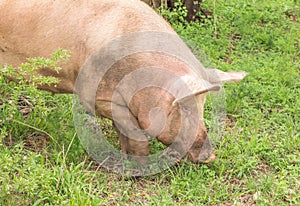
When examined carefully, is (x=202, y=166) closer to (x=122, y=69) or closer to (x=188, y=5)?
(x=122, y=69)

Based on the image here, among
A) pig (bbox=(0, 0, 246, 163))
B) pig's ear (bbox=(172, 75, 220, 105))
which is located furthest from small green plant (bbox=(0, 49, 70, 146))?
pig's ear (bbox=(172, 75, 220, 105))

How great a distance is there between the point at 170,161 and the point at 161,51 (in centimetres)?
110

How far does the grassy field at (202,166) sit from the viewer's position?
480cm

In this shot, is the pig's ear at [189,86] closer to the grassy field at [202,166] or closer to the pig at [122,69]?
the pig at [122,69]

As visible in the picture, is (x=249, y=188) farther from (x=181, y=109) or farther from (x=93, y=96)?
(x=93, y=96)

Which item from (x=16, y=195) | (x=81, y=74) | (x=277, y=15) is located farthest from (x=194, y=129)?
(x=277, y=15)

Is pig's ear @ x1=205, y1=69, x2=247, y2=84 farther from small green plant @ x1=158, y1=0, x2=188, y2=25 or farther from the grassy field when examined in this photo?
small green plant @ x1=158, y1=0, x2=188, y2=25

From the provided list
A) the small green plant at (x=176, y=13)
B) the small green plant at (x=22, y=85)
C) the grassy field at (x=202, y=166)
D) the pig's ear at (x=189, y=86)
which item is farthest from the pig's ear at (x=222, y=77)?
the small green plant at (x=176, y=13)

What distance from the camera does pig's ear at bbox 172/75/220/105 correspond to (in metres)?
4.54

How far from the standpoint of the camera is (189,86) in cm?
463

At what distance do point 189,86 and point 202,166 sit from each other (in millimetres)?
1055

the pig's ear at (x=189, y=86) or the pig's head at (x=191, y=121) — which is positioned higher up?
the pig's ear at (x=189, y=86)

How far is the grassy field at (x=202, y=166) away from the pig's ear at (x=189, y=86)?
93cm

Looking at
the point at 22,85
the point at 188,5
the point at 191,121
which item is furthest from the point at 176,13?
the point at 22,85
